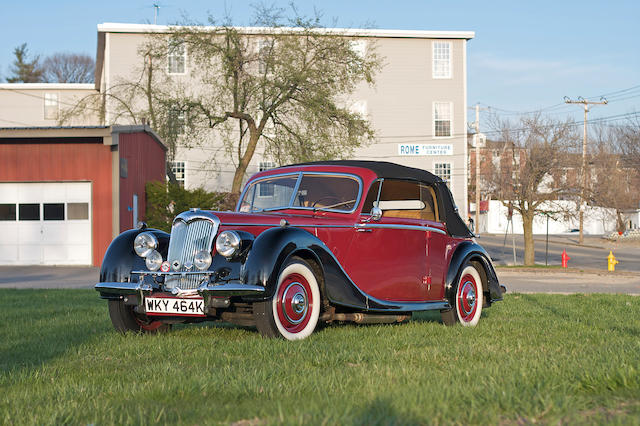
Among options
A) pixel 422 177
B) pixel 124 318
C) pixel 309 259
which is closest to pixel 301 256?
pixel 309 259

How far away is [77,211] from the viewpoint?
27312 mm

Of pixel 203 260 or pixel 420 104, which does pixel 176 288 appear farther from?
pixel 420 104

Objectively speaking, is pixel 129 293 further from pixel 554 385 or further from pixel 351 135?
pixel 351 135

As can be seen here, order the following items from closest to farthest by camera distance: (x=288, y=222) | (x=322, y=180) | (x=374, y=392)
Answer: (x=374, y=392), (x=288, y=222), (x=322, y=180)

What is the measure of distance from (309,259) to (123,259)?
1907 millimetres

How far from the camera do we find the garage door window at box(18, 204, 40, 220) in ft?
89.7

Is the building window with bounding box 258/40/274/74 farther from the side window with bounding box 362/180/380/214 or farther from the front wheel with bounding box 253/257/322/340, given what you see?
the front wheel with bounding box 253/257/322/340

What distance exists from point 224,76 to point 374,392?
29.4 meters

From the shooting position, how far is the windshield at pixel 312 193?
811 centimetres

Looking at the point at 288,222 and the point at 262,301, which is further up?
the point at 288,222

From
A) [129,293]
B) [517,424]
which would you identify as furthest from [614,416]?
[129,293]

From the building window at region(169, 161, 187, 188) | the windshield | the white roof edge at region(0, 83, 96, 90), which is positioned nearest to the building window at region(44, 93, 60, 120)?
the white roof edge at region(0, 83, 96, 90)

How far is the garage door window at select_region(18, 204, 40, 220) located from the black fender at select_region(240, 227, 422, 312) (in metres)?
22.4

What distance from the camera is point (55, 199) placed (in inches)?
1075
